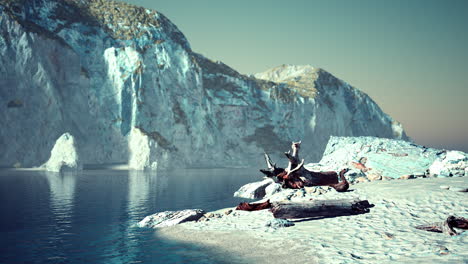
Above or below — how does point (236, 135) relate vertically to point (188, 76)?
below

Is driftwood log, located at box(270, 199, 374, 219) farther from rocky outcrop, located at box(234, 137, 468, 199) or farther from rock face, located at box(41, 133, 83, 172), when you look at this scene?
rock face, located at box(41, 133, 83, 172)

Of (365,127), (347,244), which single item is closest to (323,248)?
(347,244)

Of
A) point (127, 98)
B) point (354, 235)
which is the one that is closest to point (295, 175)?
point (354, 235)

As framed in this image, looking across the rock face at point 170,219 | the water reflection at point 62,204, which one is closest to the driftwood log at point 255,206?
the rock face at point 170,219

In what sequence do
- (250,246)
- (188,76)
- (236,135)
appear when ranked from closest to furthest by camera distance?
(250,246) < (188,76) < (236,135)

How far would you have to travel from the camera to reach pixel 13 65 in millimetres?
78188

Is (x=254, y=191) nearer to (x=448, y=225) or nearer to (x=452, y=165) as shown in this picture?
(x=452, y=165)

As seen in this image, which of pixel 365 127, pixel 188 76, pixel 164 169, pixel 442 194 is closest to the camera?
pixel 442 194

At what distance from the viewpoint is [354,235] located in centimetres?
1262

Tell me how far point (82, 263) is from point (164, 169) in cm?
7386

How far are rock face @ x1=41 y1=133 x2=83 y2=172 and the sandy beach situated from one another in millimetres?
59749

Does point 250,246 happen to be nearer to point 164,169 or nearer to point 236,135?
point 164,169

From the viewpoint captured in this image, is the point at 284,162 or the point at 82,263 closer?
the point at 82,263

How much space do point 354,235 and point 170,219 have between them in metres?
9.26
